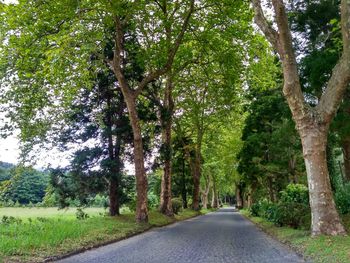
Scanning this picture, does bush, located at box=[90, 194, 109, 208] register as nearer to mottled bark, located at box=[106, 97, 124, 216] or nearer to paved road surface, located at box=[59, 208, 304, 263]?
mottled bark, located at box=[106, 97, 124, 216]

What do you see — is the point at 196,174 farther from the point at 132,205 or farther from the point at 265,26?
the point at 265,26

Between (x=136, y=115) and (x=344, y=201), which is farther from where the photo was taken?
(x=136, y=115)

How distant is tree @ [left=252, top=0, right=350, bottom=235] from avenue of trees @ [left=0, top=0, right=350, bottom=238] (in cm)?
3

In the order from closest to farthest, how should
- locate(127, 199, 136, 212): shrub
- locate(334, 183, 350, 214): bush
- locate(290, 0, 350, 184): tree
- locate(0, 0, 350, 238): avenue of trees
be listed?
locate(0, 0, 350, 238): avenue of trees → locate(290, 0, 350, 184): tree → locate(334, 183, 350, 214): bush → locate(127, 199, 136, 212): shrub

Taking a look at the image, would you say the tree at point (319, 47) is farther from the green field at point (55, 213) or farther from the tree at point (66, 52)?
the green field at point (55, 213)

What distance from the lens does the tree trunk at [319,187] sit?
10641 millimetres

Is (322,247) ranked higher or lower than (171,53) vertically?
Result: lower

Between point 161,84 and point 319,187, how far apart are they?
19.1 meters

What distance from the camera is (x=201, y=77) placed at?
30.2 meters

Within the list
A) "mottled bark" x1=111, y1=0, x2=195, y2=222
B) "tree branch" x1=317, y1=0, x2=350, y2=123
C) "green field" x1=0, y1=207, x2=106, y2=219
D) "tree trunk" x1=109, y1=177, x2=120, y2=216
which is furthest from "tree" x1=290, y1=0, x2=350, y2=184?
"green field" x1=0, y1=207, x2=106, y2=219

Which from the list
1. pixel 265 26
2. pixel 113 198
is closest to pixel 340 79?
pixel 265 26

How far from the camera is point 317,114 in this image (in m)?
11.5

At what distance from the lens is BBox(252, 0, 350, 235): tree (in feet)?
35.1

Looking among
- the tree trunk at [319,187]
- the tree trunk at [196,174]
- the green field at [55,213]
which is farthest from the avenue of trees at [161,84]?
the tree trunk at [196,174]
